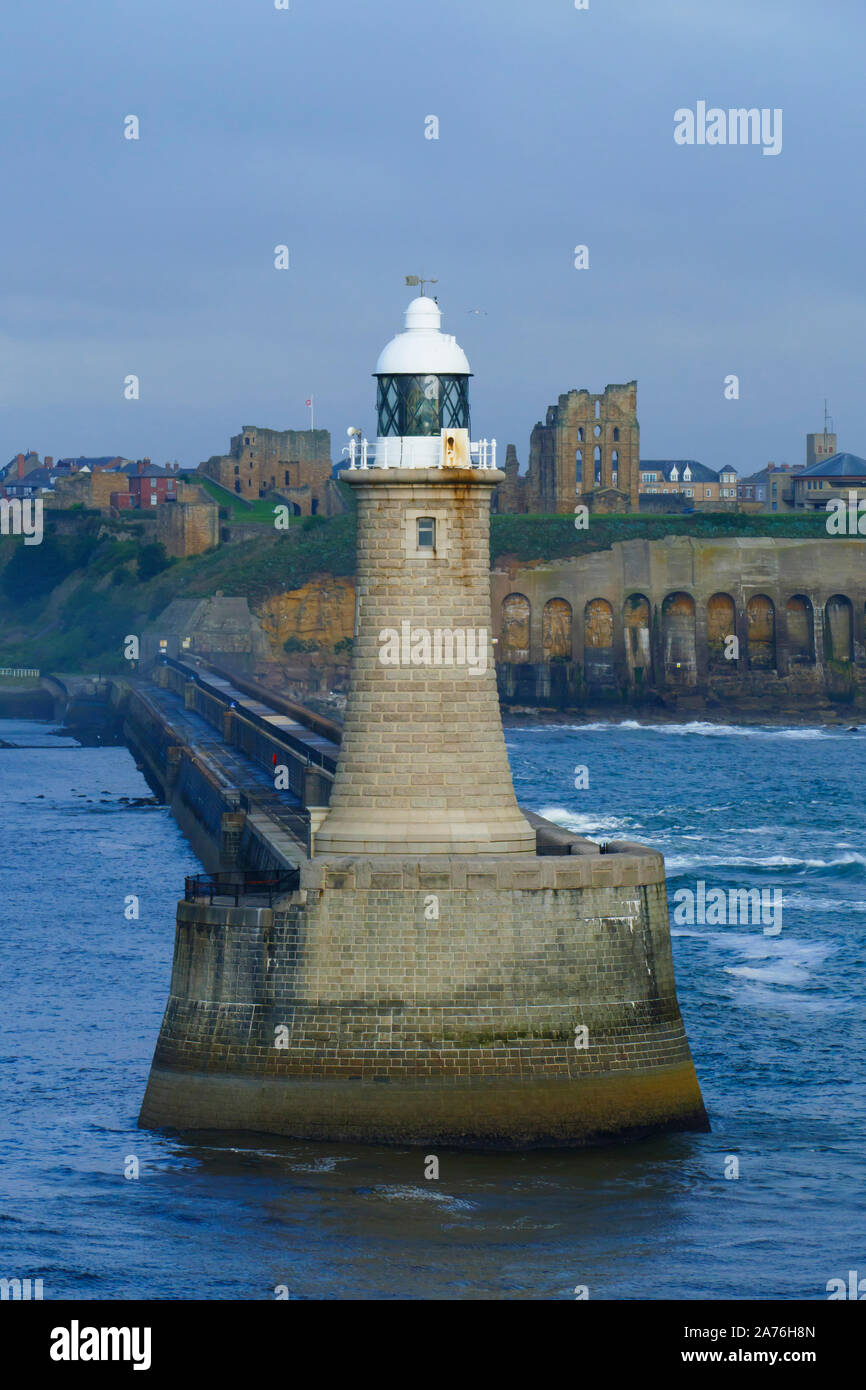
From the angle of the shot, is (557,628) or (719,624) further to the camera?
(719,624)

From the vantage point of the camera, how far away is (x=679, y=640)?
137 meters

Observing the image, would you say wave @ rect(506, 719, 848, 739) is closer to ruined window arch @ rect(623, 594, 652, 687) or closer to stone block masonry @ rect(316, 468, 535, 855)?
ruined window arch @ rect(623, 594, 652, 687)

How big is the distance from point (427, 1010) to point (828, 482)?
485 ft

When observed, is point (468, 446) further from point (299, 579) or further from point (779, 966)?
point (299, 579)

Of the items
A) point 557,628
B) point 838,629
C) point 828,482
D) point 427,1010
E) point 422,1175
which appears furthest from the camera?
point 828,482

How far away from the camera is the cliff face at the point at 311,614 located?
135625 mm

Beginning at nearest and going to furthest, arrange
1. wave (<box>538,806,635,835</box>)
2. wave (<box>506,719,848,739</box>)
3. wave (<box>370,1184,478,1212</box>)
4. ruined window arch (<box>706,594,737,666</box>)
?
wave (<box>370,1184,478,1212</box>)
wave (<box>538,806,635,835</box>)
wave (<box>506,719,848,739</box>)
ruined window arch (<box>706,594,737,666</box>)

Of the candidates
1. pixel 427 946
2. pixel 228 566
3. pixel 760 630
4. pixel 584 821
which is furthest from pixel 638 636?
pixel 427 946

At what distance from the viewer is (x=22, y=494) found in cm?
19400

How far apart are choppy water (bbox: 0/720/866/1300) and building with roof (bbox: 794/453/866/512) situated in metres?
121

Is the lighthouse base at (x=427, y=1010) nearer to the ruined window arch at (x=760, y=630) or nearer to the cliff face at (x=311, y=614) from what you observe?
the cliff face at (x=311, y=614)

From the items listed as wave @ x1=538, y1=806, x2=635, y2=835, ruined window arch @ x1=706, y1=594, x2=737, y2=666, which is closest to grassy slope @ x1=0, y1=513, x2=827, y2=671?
ruined window arch @ x1=706, y1=594, x2=737, y2=666

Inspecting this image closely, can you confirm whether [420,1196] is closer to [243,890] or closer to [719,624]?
[243,890]

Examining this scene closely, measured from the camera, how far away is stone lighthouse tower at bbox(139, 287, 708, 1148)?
2325cm
